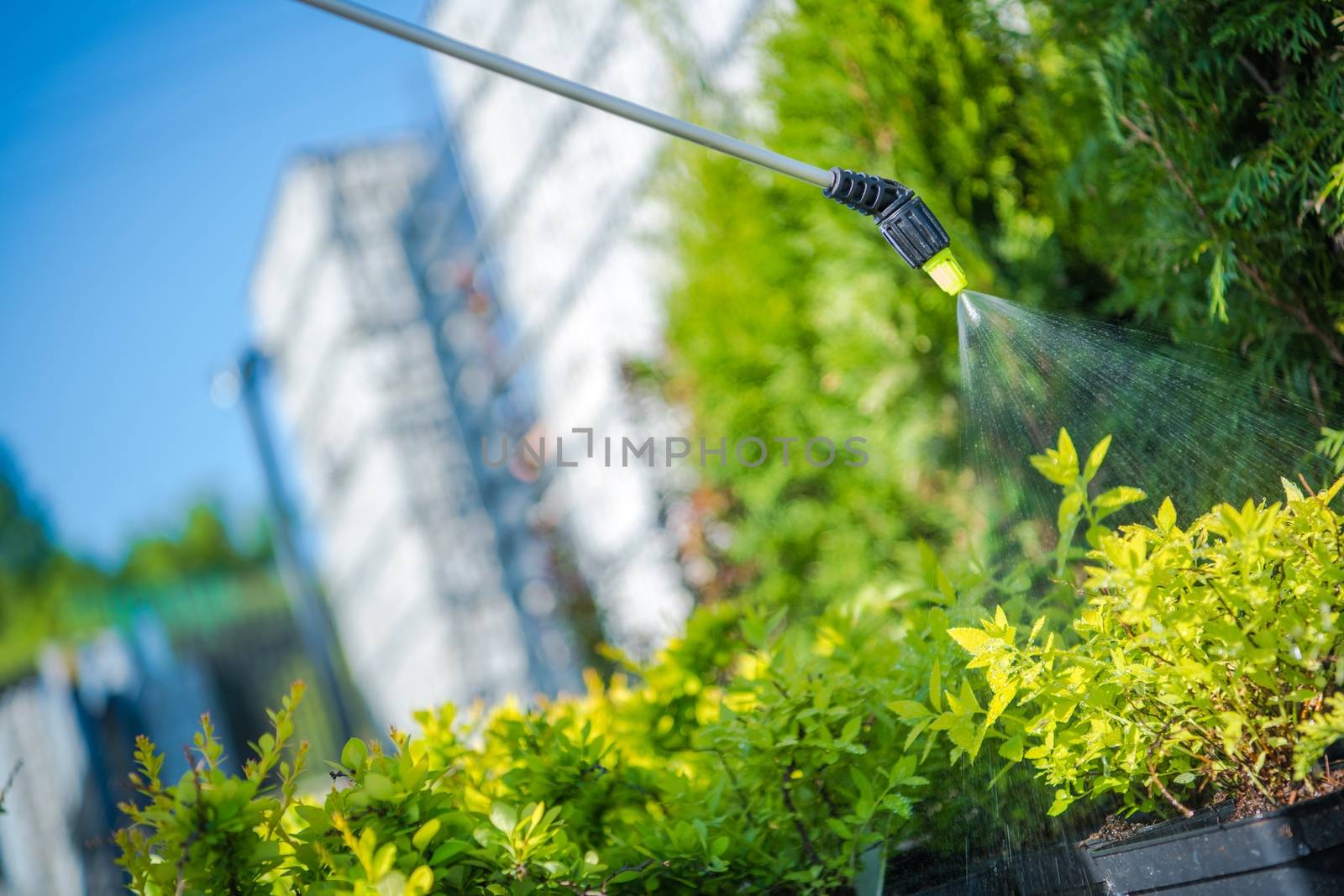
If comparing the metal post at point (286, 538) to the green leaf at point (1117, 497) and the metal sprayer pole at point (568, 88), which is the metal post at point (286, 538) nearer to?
the metal sprayer pole at point (568, 88)

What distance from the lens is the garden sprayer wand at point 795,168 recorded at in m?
1.85

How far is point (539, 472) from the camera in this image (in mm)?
11484

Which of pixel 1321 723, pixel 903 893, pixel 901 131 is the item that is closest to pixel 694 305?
pixel 901 131

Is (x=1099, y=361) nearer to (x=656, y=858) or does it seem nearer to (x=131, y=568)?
(x=656, y=858)

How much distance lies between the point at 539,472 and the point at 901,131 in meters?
7.93

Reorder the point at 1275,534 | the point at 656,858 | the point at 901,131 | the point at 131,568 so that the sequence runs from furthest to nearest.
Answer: the point at 131,568 < the point at 901,131 < the point at 656,858 < the point at 1275,534

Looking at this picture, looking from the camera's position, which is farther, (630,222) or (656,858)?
(630,222)

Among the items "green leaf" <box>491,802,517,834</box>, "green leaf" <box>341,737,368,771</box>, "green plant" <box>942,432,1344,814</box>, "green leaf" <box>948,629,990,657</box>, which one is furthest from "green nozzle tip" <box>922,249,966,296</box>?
"green leaf" <box>341,737,368,771</box>

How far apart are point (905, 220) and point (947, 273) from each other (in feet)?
0.41

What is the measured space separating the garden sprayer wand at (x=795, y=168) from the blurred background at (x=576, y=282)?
0.58 meters

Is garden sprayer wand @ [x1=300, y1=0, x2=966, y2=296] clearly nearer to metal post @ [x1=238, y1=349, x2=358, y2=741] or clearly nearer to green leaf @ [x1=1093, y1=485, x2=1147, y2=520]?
green leaf @ [x1=1093, y1=485, x2=1147, y2=520]

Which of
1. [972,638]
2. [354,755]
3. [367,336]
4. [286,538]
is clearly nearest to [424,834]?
[354,755]

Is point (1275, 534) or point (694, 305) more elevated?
point (694, 305)

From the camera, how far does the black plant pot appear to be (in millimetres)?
1287
